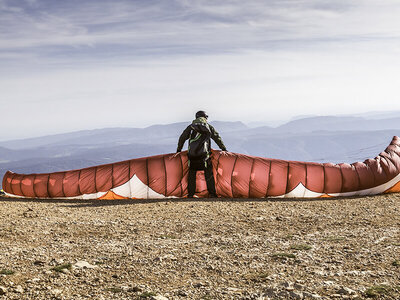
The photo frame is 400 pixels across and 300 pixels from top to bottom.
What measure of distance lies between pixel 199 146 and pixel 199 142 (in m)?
0.16

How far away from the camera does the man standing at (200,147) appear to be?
1423 centimetres

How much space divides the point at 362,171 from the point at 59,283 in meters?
12.3

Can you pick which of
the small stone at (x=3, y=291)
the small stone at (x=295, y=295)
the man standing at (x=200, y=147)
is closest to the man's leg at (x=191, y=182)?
the man standing at (x=200, y=147)

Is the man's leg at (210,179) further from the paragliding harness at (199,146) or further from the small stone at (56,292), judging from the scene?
the small stone at (56,292)

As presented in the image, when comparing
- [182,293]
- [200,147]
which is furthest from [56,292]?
[200,147]

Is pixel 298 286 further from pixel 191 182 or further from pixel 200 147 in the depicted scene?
pixel 191 182

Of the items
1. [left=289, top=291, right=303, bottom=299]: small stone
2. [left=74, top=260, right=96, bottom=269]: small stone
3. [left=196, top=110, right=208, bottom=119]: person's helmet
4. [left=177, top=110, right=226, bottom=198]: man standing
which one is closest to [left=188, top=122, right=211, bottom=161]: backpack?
[left=177, top=110, right=226, bottom=198]: man standing

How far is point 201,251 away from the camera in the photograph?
25.2 ft

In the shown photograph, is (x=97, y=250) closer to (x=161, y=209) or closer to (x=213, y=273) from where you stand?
(x=213, y=273)

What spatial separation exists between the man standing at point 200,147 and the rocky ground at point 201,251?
217 centimetres

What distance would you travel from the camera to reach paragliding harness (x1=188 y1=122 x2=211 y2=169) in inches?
559

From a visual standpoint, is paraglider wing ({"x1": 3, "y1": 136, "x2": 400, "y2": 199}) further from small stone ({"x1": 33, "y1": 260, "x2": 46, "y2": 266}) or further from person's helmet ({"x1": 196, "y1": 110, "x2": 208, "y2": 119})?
small stone ({"x1": 33, "y1": 260, "x2": 46, "y2": 266})

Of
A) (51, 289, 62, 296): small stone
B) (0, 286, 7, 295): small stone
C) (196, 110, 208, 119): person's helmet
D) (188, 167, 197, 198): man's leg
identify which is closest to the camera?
(0, 286, 7, 295): small stone

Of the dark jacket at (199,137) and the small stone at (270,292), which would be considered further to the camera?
the dark jacket at (199,137)
